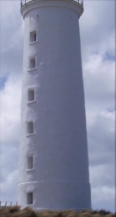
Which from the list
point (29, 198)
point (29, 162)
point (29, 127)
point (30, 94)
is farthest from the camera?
point (30, 94)

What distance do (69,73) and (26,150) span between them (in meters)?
5.53

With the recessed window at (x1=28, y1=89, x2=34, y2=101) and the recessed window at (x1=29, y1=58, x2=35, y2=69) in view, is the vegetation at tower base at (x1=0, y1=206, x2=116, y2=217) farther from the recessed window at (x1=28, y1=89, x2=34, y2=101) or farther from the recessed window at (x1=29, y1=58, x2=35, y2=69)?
the recessed window at (x1=29, y1=58, x2=35, y2=69)

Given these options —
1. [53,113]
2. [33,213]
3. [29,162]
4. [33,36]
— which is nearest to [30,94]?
[53,113]

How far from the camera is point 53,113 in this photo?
33.4 metres

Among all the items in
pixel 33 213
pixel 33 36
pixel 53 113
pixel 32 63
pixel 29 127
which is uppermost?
pixel 33 36

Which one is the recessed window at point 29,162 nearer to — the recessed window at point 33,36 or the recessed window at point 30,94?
the recessed window at point 30,94

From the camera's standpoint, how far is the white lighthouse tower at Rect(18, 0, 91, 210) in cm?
3269

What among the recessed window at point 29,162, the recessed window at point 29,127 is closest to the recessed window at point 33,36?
the recessed window at point 29,127

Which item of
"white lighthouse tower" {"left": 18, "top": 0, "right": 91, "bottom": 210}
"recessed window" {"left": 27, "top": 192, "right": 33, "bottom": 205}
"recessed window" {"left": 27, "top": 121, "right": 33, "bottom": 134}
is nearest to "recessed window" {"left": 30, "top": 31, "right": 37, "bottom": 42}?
"white lighthouse tower" {"left": 18, "top": 0, "right": 91, "bottom": 210}

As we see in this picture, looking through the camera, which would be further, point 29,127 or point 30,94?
point 30,94

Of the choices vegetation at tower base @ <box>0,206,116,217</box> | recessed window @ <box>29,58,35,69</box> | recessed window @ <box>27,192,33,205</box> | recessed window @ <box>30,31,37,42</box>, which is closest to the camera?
vegetation at tower base @ <box>0,206,116,217</box>

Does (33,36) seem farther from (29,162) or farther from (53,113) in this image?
(29,162)

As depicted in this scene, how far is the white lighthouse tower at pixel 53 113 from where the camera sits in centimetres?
3269

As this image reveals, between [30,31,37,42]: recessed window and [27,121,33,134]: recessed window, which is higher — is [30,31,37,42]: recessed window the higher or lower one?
the higher one
